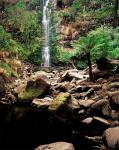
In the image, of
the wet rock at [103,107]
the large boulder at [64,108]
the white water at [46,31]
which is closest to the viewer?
the wet rock at [103,107]

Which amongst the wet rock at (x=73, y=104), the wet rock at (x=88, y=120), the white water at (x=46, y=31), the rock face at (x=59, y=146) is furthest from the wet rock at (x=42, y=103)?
the white water at (x=46, y=31)

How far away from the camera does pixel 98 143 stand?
860 cm

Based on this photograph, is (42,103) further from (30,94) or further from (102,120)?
(102,120)

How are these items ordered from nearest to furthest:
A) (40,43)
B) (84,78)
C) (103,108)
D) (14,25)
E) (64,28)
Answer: (103,108) → (84,78) → (14,25) → (40,43) → (64,28)

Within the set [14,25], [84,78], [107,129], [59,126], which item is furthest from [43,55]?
[107,129]

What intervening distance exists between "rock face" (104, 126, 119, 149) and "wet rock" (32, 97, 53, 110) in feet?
7.37

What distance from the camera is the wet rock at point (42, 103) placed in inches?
397

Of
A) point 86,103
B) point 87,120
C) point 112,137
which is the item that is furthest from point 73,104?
point 112,137

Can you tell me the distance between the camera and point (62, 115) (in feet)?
31.2

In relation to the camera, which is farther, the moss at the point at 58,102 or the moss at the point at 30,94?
the moss at the point at 30,94

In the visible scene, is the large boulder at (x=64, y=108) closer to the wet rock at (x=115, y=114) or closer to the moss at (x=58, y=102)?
the moss at (x=58, y=102)

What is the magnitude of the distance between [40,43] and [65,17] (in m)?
4.40

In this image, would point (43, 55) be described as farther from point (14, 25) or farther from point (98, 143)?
point (98, 143)

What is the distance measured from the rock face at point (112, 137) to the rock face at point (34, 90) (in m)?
3.11
